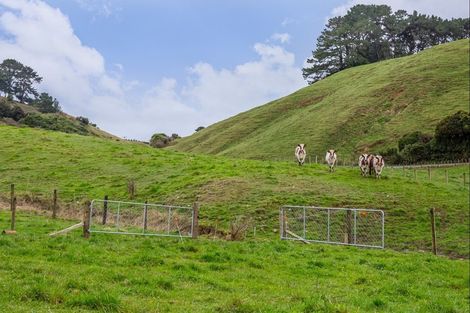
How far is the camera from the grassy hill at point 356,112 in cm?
6712

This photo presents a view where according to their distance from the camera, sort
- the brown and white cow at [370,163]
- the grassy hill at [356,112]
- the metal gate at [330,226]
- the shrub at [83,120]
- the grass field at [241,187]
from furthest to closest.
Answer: the shrub at [83,120]
the grassy hill at [356,112]
the brown and white cow at [370,163]
the grass field at [241,187]
the metal gate at [330,226]

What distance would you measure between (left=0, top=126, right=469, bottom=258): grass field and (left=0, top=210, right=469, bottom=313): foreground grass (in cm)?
693

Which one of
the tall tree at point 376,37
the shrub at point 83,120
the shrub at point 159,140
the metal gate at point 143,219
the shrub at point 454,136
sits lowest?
the metal gate at point 143,219

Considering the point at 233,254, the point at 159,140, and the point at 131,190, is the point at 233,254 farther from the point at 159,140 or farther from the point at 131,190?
the point at 159,140

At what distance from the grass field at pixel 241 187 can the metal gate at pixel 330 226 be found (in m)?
0.81

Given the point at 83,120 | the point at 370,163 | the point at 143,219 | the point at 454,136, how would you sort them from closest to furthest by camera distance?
the point at 143,219 → the point at 370,163 → the point at 454,136 → the point at 83,120

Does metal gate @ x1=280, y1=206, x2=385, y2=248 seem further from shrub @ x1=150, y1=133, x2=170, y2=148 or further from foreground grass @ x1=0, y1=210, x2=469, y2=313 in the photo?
shrub @ x1=150, y1=133, x2=170, y2=148

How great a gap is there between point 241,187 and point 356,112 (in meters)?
48.8

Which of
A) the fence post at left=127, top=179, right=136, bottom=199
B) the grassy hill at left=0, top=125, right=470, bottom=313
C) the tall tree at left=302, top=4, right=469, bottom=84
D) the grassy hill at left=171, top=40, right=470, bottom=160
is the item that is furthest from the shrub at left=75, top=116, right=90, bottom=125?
the fence post at left=127, top=179, right=136, bottom=199

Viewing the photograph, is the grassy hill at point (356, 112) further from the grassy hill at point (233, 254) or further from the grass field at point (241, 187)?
the grassy hill at point (233, 254)

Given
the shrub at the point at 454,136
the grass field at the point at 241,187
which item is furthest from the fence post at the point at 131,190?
the shrub at the point at 454,136

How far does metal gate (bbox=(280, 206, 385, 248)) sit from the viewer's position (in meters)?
23.3

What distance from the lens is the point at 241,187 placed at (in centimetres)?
3138

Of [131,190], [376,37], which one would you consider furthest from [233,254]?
[376,37]
